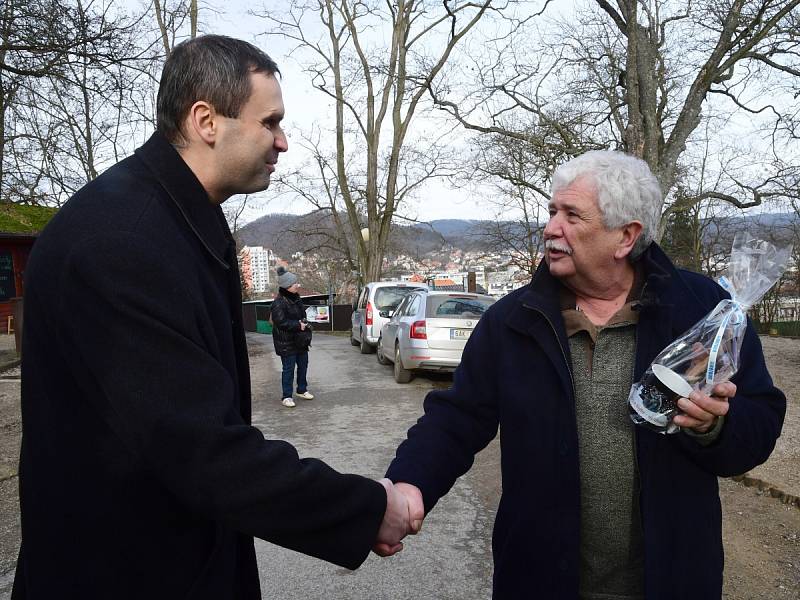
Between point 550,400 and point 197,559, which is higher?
point 550,400

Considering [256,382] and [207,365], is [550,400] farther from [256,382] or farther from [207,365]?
[256,382]

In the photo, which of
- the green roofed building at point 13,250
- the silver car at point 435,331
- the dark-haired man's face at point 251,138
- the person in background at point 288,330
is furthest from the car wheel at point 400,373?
the green roofed building at point 13,250

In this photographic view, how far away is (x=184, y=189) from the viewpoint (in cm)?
164

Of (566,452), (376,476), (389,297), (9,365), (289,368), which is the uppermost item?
(389,297)

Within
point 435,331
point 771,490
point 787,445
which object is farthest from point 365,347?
point 771,490

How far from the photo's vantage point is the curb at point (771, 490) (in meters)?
4.91

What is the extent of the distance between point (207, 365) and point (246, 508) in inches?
12.7

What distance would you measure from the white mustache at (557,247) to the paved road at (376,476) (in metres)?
2.22

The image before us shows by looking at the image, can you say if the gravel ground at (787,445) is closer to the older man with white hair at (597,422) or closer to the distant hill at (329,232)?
the older man with white hair at (597,422)

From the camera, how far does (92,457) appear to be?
55.8 inches

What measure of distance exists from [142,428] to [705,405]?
1.45 meters

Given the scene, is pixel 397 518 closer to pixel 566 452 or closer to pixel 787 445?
pixel 566 452

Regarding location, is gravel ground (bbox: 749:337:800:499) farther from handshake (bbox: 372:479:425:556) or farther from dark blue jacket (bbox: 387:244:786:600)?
handshake (bbox: 372:479:425:556)

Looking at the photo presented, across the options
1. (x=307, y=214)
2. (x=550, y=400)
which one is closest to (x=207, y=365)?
(x=550, y=400)
